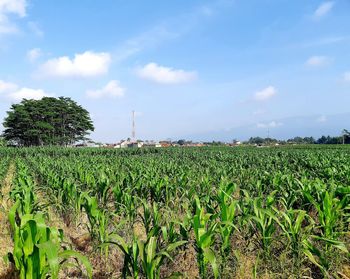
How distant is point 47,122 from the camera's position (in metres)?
76.2

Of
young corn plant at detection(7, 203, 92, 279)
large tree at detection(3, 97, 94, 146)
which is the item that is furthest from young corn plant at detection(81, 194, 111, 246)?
large tree at detection(3, 97, 94, 146)

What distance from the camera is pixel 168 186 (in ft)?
23.0

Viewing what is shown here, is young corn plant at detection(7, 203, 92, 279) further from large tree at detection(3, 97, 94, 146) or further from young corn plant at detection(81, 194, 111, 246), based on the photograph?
large tree at detection(3, 97, 94, 146)

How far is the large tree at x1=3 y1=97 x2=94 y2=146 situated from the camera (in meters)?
70.9

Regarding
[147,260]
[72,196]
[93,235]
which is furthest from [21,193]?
[147,260]

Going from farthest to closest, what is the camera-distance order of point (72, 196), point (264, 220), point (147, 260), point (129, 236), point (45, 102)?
point (45, 102)
point (72, 196)
point (129, 236)
point (264, 220)
point (147, 260)

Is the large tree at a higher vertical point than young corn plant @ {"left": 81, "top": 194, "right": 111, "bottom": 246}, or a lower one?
higher

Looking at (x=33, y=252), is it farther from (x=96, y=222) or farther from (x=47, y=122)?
(x=47, y=122)

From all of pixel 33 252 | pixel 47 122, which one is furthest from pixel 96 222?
pixel 47 122

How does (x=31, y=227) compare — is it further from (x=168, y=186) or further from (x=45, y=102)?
(x=45, y=102)

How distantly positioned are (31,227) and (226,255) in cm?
230

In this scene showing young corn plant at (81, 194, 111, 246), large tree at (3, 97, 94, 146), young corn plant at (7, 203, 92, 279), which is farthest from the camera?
large tree at (3, 97, 94, 146)

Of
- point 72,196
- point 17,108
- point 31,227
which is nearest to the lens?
point 31,227

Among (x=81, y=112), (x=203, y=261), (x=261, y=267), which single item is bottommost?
(x=261, y=267)
